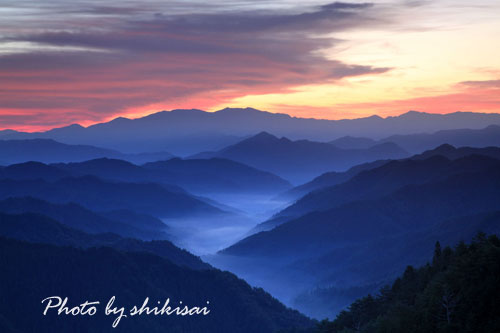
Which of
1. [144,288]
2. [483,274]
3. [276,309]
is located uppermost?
[483,274]

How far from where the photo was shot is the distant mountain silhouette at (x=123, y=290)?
16388 cm

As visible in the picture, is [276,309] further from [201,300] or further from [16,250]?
[16,250]

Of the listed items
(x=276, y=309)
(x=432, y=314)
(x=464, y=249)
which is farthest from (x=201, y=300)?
(x=432, y=314)

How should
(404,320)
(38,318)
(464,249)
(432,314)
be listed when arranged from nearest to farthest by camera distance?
(432,314) → (404,320) → (464,249) → (38,318)

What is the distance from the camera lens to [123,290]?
17400cm

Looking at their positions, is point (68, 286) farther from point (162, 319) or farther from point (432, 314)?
point (432, 314)

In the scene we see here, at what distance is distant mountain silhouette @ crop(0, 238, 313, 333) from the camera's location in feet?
538

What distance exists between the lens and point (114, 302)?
565ft

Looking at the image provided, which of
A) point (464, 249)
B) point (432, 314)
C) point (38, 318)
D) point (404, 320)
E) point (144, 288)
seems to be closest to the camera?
point (432, 314)

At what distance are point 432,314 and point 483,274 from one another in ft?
19.9

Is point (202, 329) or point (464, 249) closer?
point (464, 249)

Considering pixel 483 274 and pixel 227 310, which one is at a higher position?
pixel 483 274

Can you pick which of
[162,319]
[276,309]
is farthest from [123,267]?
[276,309]

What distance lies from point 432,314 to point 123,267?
145792 mm
